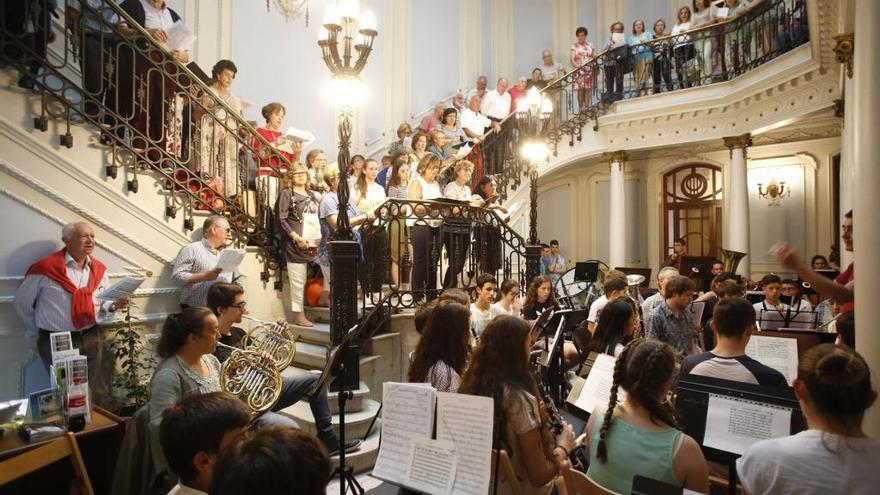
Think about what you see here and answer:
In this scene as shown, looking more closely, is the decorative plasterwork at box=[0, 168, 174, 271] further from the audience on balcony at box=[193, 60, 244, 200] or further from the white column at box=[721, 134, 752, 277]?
the white column at box=[721, 134, 752, 277]

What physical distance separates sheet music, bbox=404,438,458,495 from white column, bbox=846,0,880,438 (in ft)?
7.01

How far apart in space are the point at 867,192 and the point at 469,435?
7.84 ft

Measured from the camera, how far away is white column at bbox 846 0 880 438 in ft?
9.03

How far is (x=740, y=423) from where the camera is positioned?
226 cm

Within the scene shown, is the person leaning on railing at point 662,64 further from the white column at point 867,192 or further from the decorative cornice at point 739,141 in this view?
the white column at point 867,192

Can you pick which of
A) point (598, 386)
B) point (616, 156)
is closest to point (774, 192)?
point (616, 156)

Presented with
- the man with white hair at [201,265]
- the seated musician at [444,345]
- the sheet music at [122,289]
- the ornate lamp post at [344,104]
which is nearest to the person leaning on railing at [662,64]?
the ornate lamp post at [344,104]

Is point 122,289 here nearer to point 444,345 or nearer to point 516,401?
point 444,345

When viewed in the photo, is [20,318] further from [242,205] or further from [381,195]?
[381,195]

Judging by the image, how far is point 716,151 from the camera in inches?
507

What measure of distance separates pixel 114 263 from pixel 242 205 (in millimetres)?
1472

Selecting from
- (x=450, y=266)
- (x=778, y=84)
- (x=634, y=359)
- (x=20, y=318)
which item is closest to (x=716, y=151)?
(x=778, y=84)

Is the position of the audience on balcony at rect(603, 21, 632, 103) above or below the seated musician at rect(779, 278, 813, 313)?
above

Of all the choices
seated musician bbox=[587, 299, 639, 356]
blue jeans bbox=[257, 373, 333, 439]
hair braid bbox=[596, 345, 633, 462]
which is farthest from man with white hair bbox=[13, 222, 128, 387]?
hair braid bbox=[596, 345, 633, 462]
